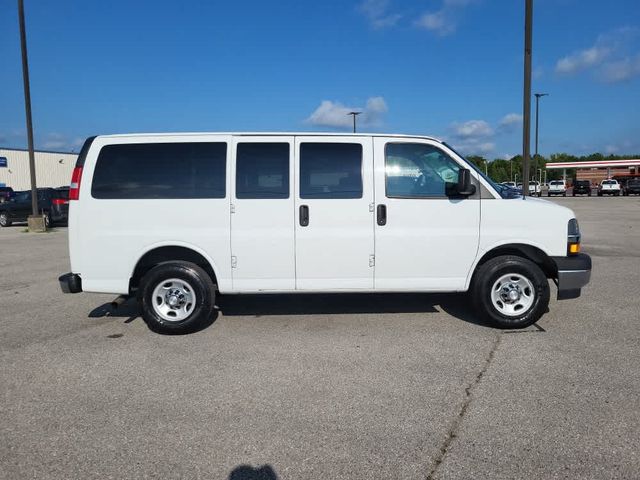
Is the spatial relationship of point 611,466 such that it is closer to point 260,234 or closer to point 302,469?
point 302,469

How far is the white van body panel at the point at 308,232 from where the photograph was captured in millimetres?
5352

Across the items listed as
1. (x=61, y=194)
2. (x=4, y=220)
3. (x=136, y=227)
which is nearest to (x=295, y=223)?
(x=136, y=227)

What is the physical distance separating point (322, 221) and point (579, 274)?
2.89 meters

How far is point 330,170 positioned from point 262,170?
747mm

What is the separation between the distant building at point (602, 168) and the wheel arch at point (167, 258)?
79.3 metres

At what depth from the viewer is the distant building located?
239 feet

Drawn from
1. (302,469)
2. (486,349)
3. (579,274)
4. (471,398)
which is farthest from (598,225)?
(302,469)

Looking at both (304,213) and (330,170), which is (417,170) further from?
(304,213)

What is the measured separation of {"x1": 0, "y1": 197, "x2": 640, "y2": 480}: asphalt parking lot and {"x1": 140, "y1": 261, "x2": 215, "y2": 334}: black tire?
155 millimetres

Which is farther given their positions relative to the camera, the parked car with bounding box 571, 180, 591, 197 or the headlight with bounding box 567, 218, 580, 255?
the parked car with bounding box 571, 180, 591, 197

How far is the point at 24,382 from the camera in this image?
4223mm

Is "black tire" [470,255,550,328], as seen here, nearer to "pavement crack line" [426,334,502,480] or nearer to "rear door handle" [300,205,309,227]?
"pavement crack line" [426,334,502,480]

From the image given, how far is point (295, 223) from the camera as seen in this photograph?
5.36 meters

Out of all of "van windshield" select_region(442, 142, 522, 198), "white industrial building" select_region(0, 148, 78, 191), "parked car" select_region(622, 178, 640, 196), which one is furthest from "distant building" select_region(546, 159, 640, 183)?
"van windshield" select_region(442, 142, 522, 198)
